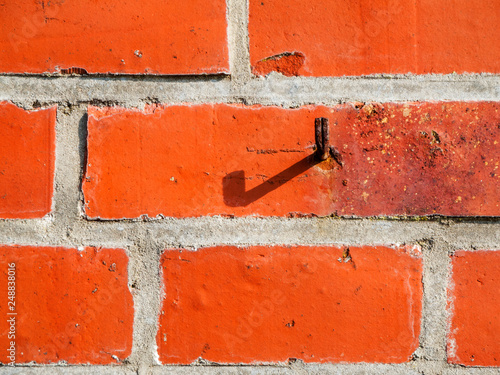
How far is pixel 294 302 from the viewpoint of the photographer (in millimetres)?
500

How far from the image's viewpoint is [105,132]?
0.50 m

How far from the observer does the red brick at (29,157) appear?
1.65ft

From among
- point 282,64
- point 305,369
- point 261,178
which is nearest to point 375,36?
point 282,64

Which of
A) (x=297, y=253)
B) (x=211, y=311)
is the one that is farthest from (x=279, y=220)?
(x=211, y=311)

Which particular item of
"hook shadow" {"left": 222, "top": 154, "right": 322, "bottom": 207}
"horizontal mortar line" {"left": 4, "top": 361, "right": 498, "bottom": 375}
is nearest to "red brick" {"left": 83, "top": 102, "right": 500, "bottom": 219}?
"hook shadow" {"left": 222, "top": 154, "right": 322, "bottom": 207}

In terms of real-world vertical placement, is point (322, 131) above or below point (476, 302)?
above

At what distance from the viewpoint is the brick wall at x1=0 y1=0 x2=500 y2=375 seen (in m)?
0.49

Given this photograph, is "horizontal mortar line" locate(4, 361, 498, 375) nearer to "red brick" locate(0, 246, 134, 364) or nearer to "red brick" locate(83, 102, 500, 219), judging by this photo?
"red brick" locate(0, 246, 134, 364)

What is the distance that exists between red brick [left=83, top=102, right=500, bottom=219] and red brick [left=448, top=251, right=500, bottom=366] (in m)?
0.07

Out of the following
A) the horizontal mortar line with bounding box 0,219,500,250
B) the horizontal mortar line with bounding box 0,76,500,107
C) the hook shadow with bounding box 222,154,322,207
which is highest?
the horizontal mortar line with bounding box 0,76,500,107

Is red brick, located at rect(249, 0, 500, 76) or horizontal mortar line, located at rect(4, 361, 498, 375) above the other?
red brick, located at rect(249, 0, 500, 76)

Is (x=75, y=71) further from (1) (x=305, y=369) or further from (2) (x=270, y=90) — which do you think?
(1) (x=305, y=369)

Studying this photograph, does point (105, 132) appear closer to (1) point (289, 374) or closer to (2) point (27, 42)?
(2) point (27, 42)

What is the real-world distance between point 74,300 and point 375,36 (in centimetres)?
56
